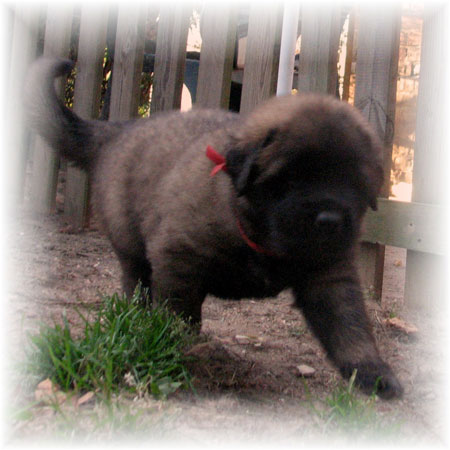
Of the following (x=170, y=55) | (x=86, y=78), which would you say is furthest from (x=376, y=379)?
(x=86, y=78)

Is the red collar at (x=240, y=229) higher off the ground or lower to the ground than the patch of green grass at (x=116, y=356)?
higher

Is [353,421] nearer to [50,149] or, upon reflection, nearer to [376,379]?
[376,379]

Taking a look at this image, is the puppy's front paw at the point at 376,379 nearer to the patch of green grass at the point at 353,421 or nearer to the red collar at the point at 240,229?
the patch of green grass at the point at 353,421

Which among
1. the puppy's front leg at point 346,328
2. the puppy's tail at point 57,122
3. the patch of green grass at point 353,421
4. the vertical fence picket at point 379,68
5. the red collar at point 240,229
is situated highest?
the vertical fence picket at point 379,68

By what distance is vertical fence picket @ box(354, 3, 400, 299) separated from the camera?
366 cm

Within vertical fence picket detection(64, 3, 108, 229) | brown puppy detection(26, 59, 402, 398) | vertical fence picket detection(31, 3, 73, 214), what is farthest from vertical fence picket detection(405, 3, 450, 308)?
vertical fence picket detection(31, 3, 73, 214)

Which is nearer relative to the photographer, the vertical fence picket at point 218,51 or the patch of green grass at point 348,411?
the patch of green grass at point 348,411

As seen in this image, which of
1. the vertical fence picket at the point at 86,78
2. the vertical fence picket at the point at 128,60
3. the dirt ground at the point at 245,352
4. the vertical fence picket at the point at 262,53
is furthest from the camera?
the vertical fence picket at the point at 86,78

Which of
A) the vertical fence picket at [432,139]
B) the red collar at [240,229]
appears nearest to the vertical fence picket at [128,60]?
the vertical fence picket at [432,139]

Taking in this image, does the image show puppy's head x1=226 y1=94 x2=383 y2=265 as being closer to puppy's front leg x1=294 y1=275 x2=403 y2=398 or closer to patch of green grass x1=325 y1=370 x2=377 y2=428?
puppy's front leg x1=294 y1=275 x2=403 y2=398

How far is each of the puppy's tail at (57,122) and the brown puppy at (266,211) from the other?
0.40 m

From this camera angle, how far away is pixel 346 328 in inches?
96.2

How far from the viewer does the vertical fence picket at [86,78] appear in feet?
17.1

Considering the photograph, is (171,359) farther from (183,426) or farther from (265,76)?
(265,76)
